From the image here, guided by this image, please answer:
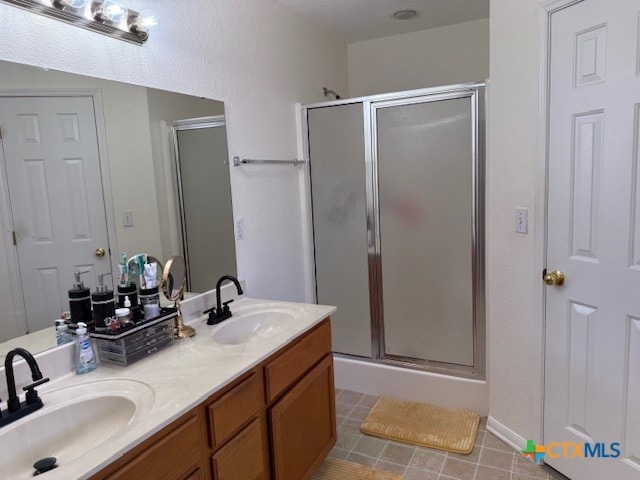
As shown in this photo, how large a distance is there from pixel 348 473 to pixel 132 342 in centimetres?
125

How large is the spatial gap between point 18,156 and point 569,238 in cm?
204

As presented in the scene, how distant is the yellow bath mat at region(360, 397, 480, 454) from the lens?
7.68ft

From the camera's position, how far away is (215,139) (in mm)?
2223

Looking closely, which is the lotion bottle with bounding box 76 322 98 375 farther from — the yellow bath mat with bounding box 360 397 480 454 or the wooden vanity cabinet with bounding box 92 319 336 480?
the yellow bath mat with bounding box 360 397 480 454

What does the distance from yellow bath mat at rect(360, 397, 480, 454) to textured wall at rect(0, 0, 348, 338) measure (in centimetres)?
90

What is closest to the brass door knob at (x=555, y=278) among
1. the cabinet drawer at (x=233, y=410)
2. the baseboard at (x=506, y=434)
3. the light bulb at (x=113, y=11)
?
the baseboard at (x=506, y=434)

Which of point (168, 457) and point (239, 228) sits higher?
point (239, 228)

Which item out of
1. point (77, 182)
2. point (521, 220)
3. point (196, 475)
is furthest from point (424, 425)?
point (77, 182)

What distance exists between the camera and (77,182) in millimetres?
1590

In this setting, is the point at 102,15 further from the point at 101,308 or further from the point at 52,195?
the point at 101,308

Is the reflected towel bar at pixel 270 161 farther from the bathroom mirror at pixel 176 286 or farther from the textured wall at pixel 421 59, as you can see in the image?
the textured wall at pixel 421 59

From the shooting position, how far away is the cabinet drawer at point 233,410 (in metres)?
1.38

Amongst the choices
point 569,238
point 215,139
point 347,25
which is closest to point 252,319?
point 215,139

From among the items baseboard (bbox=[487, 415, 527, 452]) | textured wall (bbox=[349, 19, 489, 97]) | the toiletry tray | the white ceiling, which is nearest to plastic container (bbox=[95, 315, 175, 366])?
the toiletry tray
